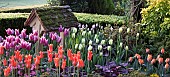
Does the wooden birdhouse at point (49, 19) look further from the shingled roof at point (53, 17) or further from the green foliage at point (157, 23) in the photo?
the green foliage at point (157, 23)

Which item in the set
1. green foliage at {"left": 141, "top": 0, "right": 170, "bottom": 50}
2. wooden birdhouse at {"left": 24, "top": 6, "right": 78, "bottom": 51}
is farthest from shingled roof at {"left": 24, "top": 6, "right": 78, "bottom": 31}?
green foliage at {"left": 141, "top": 0, "right": 170, "bottom": 50}

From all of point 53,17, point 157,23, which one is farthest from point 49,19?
point 157,23

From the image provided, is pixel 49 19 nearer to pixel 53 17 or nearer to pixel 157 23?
pixel 53 17

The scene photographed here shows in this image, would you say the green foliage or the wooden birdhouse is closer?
the wooden birdhouse

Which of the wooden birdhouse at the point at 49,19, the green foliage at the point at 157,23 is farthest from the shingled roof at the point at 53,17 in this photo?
the green foliage at the point at 157,23

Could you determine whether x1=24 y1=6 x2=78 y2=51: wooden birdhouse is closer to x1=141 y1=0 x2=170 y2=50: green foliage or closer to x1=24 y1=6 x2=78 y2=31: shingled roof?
x1=24 y1=6 x2=78 y2=31: shingled roof

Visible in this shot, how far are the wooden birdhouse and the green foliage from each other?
1460 mm

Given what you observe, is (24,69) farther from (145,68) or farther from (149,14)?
(149,14)

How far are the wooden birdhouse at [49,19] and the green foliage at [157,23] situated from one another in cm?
146

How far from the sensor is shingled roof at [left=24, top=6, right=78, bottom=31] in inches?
233

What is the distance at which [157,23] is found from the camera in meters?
7.15

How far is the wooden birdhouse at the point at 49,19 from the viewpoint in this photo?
5.91m

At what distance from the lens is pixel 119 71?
565 cm

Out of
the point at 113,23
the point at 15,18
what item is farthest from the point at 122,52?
the point at 15,18
